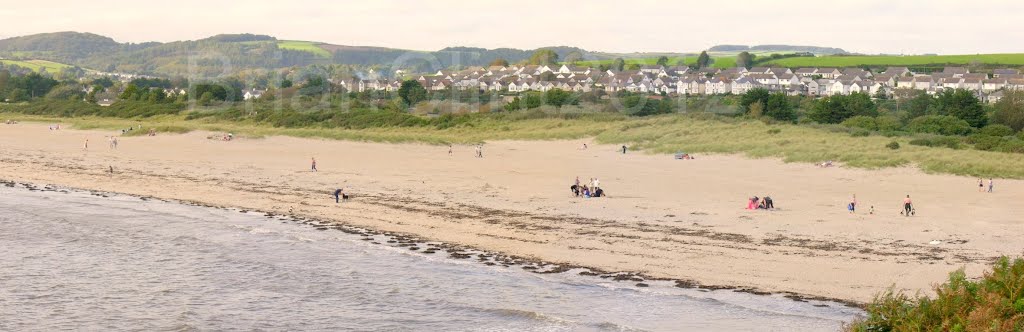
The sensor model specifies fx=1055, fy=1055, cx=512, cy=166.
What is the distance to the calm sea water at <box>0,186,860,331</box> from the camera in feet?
57.6

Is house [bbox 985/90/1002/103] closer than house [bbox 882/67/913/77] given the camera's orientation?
Yes

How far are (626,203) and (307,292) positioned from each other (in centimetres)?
1200

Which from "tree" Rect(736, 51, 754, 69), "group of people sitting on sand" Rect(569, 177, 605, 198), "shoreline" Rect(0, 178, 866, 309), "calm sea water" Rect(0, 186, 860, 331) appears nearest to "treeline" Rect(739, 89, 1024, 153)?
"group of people sitting on sand" Rect(569, 177, 605, 198)

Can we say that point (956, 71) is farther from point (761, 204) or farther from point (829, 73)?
point (761, 204)

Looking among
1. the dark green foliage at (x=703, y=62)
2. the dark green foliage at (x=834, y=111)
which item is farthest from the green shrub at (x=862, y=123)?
the dark green foliage at (x=703, y=62)

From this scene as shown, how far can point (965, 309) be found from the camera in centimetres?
1145

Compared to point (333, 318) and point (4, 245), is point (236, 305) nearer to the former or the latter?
point (333, 318)

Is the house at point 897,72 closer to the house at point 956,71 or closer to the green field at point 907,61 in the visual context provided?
the house at point 956,71

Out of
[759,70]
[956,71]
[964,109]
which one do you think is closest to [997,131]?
[964,109]

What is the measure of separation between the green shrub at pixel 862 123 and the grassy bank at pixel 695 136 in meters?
3.20

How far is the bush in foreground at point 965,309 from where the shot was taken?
10891mm

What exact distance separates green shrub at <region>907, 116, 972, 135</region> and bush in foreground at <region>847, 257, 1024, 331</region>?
136 feet

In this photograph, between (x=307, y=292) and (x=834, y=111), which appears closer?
(x=307, y=292)

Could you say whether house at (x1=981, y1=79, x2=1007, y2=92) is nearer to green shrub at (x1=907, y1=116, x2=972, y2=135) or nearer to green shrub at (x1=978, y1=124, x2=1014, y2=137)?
green shrub at (x1=907, y1=116, x2=972, y2=135)
